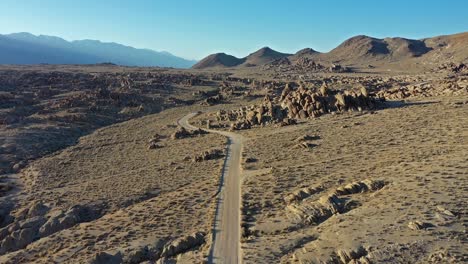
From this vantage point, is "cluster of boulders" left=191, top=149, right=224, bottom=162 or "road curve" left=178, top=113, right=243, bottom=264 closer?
"road curve" left=178, top=113, right=243, bottom=264

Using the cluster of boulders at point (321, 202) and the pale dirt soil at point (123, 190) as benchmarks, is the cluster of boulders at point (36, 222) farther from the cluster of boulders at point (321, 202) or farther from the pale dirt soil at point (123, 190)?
the cluster of boulders at point (321, 202)

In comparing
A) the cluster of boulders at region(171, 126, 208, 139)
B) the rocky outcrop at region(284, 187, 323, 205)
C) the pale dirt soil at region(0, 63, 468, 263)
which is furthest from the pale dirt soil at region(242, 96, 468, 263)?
the cluster of boulders at region(171, 126, 208, 139)

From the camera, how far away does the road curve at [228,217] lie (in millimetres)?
24297

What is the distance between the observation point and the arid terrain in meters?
24.1

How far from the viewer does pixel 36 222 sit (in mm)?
31750

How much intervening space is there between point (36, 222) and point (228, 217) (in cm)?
1517

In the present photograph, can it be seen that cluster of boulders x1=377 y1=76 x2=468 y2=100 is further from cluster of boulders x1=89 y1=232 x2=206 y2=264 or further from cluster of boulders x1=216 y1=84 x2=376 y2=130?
cluster of boulders x1=89 y1=232 x2=206 y2=264

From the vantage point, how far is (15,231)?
29938 mm

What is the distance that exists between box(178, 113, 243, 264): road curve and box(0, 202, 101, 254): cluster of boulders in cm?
1074

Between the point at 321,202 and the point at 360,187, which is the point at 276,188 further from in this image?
the point at 360,187

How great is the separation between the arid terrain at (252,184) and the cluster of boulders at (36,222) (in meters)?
0.11

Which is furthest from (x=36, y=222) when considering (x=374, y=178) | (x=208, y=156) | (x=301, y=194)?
(x=374, y=178)

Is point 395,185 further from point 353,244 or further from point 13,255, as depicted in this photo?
point 13,255

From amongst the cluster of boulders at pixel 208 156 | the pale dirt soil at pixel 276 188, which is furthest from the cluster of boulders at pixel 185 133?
the cluster of boulders at pixel 208 156
